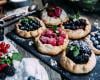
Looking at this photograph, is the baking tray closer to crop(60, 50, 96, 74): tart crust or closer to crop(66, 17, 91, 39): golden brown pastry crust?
crop(60, 50, 96, 74): tart crust

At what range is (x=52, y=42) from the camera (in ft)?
A: 8.93

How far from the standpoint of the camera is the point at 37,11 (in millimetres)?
3162

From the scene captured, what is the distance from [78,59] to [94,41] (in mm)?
307

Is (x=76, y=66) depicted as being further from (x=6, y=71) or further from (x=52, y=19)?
(x=52, y=19)

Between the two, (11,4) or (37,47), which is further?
(11,4)

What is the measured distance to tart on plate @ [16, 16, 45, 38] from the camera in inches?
113

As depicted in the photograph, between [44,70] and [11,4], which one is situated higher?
[11,4]

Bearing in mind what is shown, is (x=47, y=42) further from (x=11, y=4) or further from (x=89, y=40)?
(x=11, y=4)

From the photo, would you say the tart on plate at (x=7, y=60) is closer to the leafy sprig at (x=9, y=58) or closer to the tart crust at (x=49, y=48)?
the leafy sprig at (x=9, y=58)

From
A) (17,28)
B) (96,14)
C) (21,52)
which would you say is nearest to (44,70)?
(21,52)

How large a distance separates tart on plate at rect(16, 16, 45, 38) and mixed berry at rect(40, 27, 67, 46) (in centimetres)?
10

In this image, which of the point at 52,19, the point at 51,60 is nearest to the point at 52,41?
the point at 51,60

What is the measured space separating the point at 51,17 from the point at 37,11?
193 mm

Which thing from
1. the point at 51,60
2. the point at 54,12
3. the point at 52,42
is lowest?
the point at 51,60
